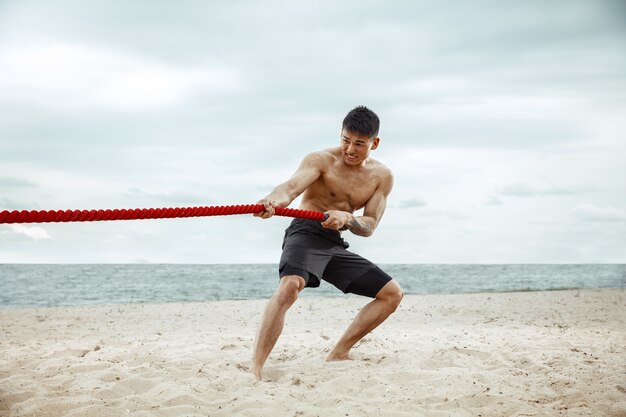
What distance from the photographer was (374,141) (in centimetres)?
361

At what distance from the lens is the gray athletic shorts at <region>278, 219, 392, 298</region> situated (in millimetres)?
3367

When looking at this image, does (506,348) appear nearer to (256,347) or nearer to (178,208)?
(256,347)

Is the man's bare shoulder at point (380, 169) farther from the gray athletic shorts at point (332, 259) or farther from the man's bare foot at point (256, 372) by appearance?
the man's bare foot at point (256, 372)

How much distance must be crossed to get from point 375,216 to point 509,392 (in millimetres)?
1365

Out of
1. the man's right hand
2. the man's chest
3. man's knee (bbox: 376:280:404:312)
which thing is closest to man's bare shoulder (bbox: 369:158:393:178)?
the man's chest

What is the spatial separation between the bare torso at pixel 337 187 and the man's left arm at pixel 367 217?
5 cm

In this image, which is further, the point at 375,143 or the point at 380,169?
the point at 380,169

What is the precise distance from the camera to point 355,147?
348cm

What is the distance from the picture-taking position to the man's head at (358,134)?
11.2 feet

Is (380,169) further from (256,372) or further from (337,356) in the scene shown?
(256,372)

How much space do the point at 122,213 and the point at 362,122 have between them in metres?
1.67

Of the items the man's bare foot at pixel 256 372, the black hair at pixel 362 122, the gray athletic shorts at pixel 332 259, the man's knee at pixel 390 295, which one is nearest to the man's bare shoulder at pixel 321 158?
the black hair at pixel 362 122

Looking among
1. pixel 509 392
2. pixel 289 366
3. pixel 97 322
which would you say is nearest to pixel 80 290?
pixel 97 322

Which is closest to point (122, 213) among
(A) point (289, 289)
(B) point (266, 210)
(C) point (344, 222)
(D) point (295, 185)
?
(B) point (266, 210)
